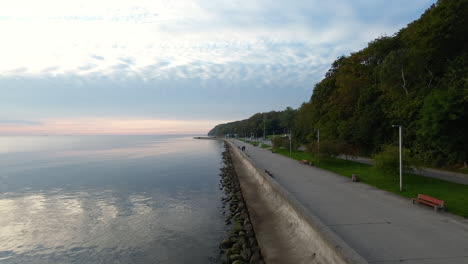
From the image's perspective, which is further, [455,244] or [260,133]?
[260,133]

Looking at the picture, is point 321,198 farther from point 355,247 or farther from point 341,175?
point 341,175

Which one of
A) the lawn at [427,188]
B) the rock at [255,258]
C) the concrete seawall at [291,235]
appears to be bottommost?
the rock at [255,258]

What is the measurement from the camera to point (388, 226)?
1055 cm

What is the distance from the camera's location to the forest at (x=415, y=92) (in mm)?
22039

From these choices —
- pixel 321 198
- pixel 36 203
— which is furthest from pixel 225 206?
pixel 36 203

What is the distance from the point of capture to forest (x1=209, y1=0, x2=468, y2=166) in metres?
22.0

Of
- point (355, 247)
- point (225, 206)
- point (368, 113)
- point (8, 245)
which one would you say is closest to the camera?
point (355, 247)

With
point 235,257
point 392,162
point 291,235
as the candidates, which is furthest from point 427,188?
point 235,257

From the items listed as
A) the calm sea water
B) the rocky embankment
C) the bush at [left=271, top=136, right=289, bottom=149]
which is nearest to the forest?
the bush at [left=271, top=136, right=289, bottom=149]

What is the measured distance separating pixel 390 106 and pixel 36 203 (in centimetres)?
3574

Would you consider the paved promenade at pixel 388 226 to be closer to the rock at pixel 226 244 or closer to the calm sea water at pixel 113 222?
the rock at pixel 226 244

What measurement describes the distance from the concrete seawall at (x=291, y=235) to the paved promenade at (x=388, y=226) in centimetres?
77

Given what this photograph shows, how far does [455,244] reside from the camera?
8.75 m

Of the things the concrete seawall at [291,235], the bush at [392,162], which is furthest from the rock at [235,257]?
the bush at [392,162]
